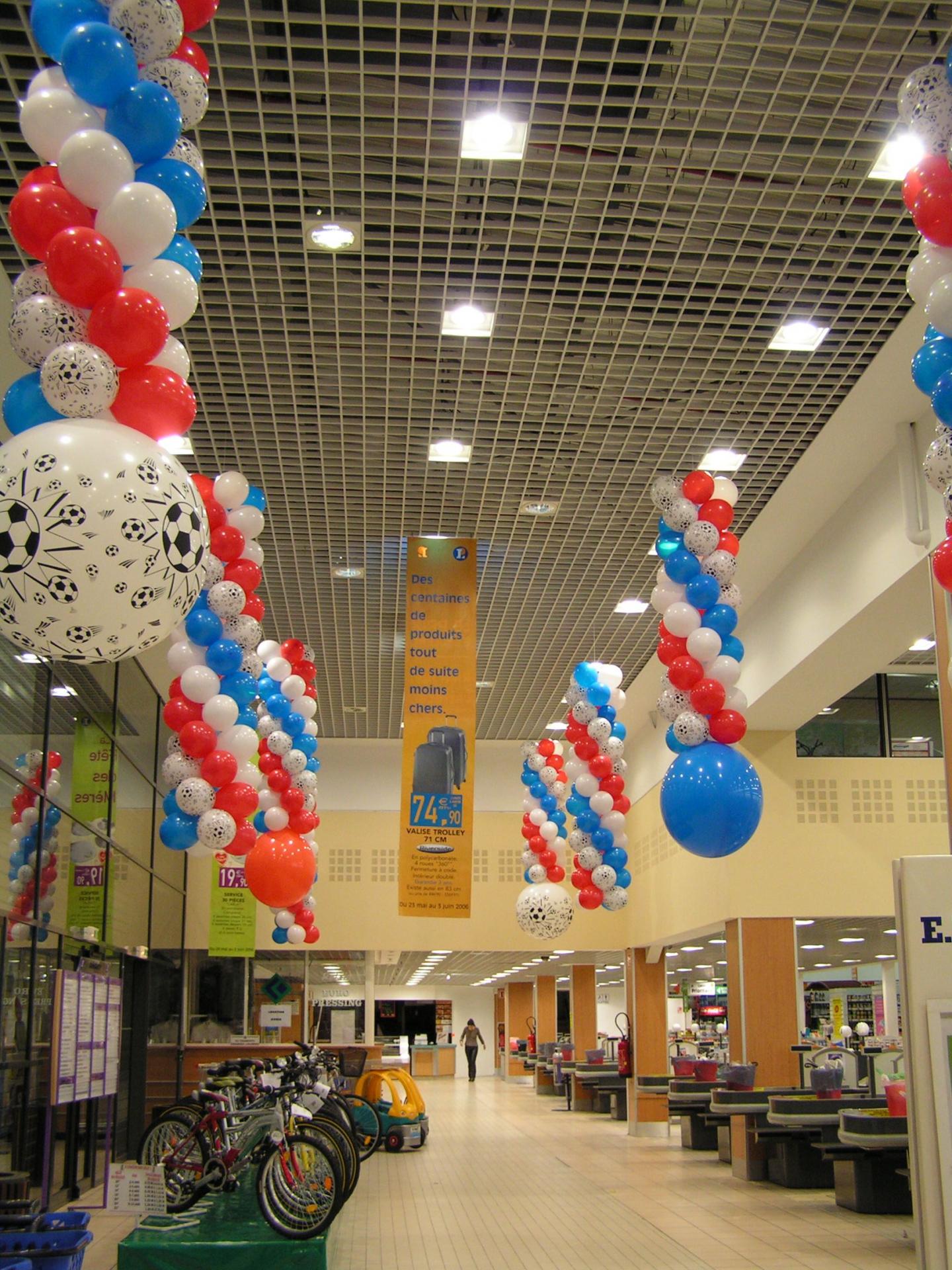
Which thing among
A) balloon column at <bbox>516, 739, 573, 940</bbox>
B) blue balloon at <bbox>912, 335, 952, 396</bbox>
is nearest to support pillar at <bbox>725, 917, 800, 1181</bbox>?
balloon column at <bbox>516, 739, 573, 940</bbox>

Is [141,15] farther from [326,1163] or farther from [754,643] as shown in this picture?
[754,643]

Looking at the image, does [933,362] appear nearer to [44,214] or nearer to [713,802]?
[44,214]

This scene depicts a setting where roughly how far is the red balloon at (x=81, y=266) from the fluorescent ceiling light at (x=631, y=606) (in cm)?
877

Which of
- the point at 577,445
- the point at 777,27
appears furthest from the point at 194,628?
the point at 777,27

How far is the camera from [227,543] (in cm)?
777

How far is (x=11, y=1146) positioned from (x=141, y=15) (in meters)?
6.96

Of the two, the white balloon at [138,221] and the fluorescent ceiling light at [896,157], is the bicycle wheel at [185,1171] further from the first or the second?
the fluorescent ceiling light at [896,157]

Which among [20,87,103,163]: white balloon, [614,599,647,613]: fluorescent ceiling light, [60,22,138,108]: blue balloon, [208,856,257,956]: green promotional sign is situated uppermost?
[614,599,647,613]: fluorescent ceiling light

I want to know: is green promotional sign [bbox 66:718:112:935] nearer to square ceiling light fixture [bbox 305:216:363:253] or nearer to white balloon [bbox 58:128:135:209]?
square ceiling light fixture [bbox 305:216:363:253]

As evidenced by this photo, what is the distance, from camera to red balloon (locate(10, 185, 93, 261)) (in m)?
4.00

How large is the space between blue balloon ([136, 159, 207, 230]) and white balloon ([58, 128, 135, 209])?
0.51 ft

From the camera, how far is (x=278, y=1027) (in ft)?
60.0

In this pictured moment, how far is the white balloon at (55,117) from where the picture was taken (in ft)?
13.3

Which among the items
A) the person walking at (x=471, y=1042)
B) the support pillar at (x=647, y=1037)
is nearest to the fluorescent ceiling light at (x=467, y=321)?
the support pillar at (x=647, y=1037)
